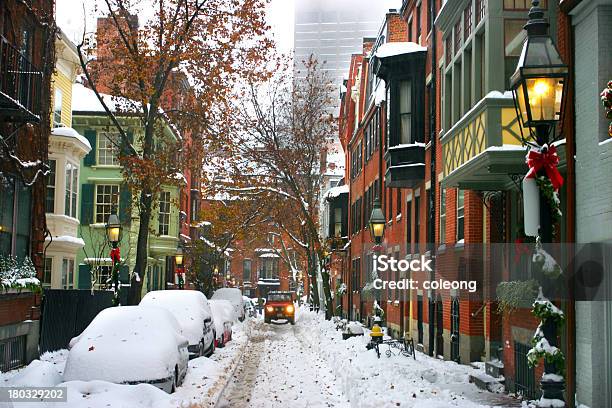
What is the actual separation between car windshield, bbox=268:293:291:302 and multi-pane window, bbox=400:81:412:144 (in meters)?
25.2

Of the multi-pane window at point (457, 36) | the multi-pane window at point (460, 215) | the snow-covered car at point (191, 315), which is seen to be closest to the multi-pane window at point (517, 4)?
the multi-pane window at point (457, 36)

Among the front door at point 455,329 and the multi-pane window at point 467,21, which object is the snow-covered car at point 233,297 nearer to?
the front door at point 455,329

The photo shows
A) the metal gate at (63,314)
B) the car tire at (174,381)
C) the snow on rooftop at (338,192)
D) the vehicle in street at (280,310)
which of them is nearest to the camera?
the car tire at (174,381)

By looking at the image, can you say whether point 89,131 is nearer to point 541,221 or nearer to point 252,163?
point 252,163

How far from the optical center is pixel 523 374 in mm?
13641

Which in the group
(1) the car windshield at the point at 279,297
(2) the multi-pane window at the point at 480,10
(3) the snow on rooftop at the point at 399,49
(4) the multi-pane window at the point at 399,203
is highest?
(3) the snow on rooftop at the point at 399,49

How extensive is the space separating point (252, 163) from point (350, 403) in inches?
1032

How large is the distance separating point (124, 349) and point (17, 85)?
24.2ft

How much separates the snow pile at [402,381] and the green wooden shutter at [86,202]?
24289 millimetres

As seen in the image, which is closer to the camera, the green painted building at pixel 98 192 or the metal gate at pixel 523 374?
the metal gate at pixel 523 374

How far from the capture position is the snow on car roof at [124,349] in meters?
12.6

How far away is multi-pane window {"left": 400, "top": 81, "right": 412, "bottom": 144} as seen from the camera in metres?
25.0

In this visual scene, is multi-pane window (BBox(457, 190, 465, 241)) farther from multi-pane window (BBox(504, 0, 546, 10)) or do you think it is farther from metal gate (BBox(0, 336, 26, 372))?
metal gate (BBox(0, 336, 26, 372))

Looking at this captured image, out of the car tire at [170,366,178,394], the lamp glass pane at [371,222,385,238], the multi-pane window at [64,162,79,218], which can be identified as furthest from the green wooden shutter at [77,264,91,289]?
the car tire at [170,366,178,394]
